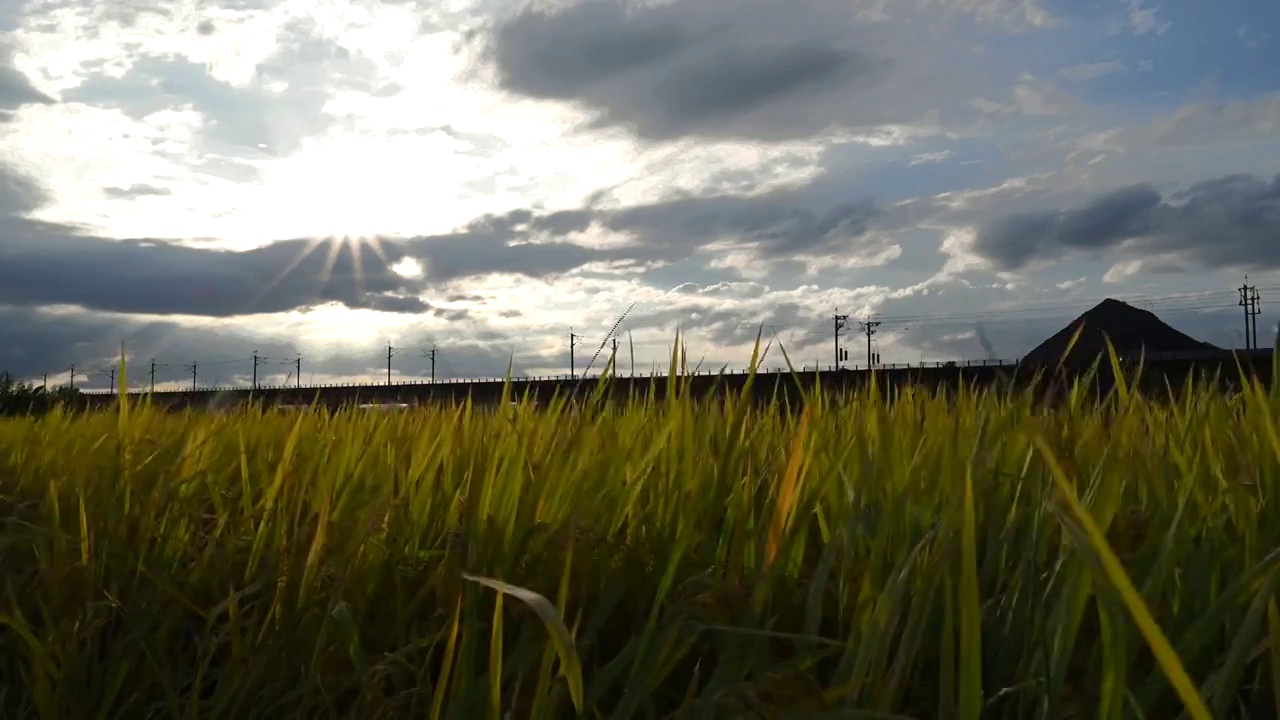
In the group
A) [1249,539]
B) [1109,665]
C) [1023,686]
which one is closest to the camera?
[1109,665]

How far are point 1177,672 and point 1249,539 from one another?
1180 millimetres

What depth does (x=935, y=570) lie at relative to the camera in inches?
66.4

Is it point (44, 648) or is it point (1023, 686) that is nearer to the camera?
point (1023, 686)

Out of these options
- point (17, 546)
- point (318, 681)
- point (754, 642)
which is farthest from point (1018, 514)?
point (17, 546)

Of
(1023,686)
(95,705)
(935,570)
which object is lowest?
(95,705)

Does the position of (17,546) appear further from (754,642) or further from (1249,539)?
(1249,539)

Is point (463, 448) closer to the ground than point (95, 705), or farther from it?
farther from it

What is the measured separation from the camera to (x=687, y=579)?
182 centimetres

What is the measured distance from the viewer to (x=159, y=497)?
121 inches

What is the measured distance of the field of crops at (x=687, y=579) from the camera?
5.06 feet

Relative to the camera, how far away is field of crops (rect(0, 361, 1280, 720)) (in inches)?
60.7

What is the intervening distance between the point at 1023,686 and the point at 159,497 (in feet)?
8.77

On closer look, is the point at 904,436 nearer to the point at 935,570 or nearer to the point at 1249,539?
the point at 1249,539

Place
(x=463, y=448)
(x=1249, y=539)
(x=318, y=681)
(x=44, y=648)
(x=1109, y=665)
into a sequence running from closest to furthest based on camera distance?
1. (x=1109, y=665)
2. (x=1249, y=539)
3. (x=318, y=681)
4. (x=44, y=648)
5. (x=463, y=448)
